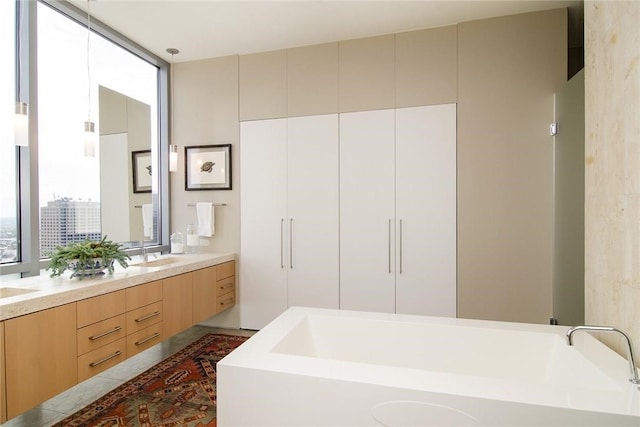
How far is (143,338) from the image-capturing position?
7.99ft

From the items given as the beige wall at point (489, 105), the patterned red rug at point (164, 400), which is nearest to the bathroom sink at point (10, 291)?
the patterned red rug at point (164, 400)

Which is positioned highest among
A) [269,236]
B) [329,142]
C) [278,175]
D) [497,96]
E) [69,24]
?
[69,24]

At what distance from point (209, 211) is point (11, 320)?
7.10ft

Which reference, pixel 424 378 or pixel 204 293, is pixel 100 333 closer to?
pixel 204 293

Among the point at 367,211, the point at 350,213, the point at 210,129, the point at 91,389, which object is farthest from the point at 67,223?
the point at 367,211

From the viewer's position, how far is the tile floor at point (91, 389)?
6.73 ft

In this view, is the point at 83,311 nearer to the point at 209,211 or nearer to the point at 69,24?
the point at 209,211

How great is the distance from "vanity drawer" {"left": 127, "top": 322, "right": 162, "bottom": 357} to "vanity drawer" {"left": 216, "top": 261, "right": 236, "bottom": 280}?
86 cm

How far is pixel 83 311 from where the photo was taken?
1.97 meters

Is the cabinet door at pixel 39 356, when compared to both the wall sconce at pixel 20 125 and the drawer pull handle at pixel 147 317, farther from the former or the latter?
the wall sconce at pixel 20 125

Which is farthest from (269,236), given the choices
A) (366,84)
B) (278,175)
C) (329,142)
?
(366,84)

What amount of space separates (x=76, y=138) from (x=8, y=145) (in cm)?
54

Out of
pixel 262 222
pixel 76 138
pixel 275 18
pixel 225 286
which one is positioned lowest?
pixel 225 286

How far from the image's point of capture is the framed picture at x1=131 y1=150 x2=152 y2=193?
3.45 meters
